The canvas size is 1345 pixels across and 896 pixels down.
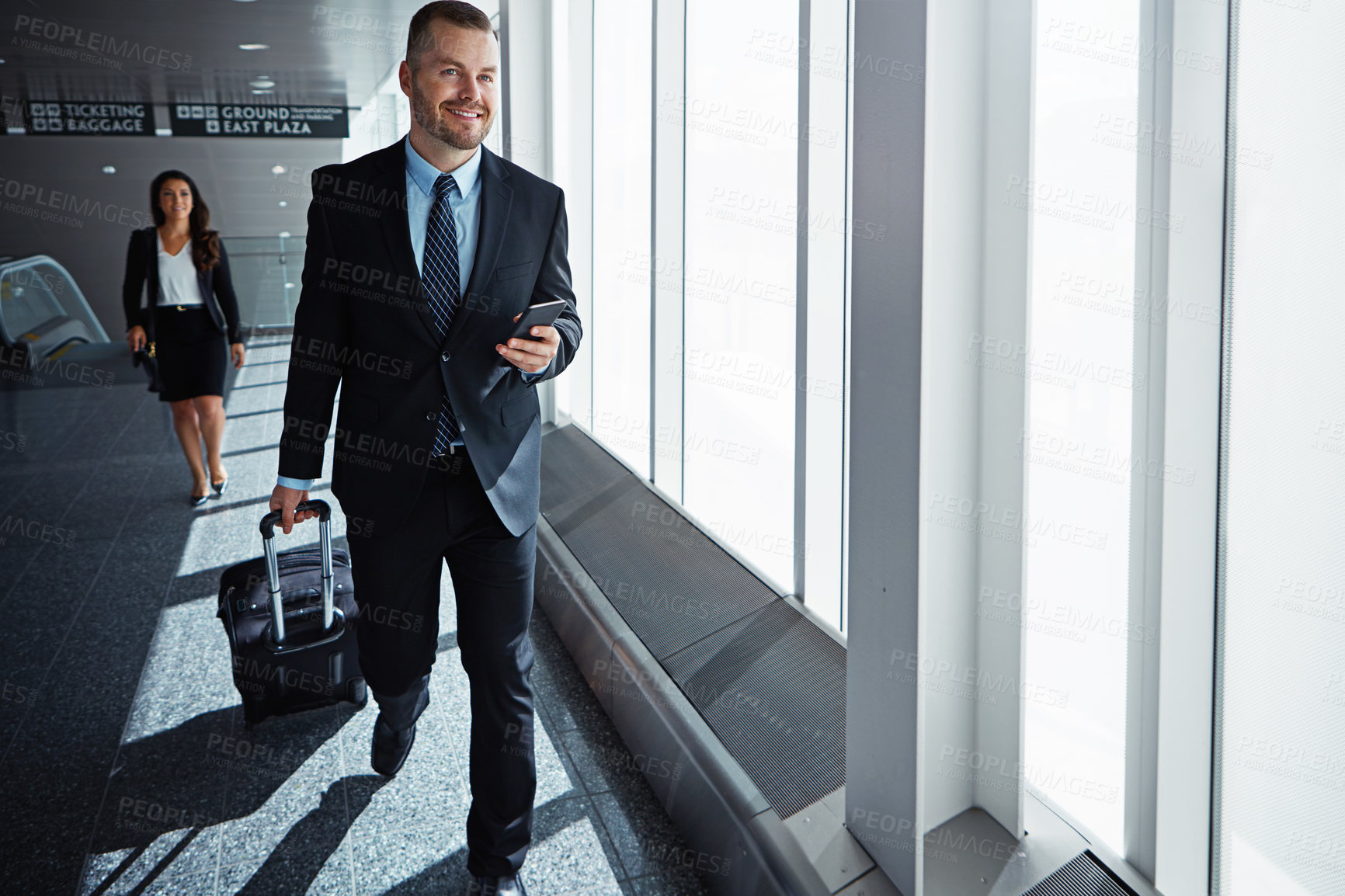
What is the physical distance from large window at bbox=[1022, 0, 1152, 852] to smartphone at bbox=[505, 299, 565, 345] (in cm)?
90

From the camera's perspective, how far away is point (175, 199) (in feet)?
16.2

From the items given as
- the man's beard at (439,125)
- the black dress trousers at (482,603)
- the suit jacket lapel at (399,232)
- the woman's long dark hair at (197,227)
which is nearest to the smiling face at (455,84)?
the man's beard at (439,125)

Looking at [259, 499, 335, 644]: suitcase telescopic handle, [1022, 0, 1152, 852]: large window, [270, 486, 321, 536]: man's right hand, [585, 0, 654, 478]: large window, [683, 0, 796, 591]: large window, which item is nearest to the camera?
[1022, 0, 1152, 852]: large window

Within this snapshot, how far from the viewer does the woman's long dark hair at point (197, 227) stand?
4953mm

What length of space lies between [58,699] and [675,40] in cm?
322

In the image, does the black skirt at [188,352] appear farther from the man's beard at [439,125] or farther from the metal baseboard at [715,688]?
the man's beard at [439,125]

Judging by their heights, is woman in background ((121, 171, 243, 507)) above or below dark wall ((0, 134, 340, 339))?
below

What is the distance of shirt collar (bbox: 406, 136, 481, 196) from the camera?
1.98 metres

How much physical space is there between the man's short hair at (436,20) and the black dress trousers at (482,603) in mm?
808

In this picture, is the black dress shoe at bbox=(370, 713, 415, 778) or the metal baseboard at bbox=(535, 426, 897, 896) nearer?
the metal baseboard at bbox=(535, 426, 897, 896)

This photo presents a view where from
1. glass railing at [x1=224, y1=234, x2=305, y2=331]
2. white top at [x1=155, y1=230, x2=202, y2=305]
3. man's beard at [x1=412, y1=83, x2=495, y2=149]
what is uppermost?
glass railing at [x1=224, y1=234, x2=305, y2=331]

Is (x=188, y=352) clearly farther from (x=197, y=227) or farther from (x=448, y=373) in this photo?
(x=448, y=373)

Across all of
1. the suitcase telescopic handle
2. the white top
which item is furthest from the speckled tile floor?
the white top

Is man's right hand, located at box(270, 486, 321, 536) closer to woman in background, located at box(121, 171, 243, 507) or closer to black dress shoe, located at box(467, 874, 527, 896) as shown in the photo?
black dress shoe, located at box(467, 874, 527, 896)
